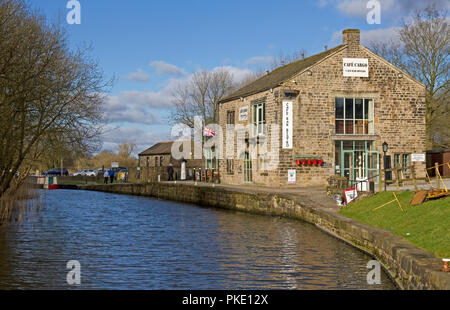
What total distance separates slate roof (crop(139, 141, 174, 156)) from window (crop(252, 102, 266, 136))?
34.8 meters

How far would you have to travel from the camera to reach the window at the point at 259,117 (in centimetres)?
3278

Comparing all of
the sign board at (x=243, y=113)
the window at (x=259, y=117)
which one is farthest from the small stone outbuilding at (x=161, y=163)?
the window at (x=259, y=117)

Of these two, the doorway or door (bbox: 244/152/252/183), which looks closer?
the doorway

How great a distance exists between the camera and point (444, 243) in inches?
422

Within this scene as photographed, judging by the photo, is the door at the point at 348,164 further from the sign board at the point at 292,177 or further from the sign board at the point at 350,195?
the sign board at the point at 350,195

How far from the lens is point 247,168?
3491 cm

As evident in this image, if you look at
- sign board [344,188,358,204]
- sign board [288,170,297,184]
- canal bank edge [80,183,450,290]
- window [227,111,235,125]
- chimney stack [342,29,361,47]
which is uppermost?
chimney stack [342,29,361,47]

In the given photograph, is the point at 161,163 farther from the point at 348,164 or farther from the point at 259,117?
the point at 348,164

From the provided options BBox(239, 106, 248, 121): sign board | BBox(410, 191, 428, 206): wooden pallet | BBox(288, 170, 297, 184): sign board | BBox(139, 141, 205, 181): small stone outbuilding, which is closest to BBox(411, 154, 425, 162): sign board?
BBox(288, 170, 297, 184): sign board

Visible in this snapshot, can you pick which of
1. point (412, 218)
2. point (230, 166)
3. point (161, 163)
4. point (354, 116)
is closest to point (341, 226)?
point (412, 218)

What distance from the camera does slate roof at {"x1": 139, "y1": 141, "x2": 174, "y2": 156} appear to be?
69588 mm

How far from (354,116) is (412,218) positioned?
18034 millimetres

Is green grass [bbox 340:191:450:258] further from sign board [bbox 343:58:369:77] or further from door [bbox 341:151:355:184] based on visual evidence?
sign board [bbox 343:58:369:77]
